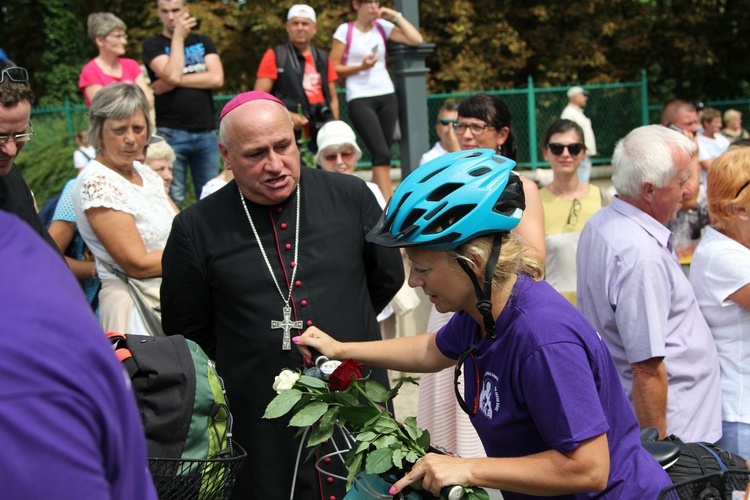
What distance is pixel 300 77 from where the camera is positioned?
850 cm

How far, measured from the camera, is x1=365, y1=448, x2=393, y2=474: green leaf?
7.97 ft

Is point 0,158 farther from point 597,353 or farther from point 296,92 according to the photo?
point 296,92

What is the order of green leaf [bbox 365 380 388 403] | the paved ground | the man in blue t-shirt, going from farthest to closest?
the man in blue t-shirt < the paved ground < green leaf [bbox 365 380 388 403]

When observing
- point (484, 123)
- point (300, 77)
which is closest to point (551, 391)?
point (484, 123)

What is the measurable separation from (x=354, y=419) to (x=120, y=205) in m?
2.32

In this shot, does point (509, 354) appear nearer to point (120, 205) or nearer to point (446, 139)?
point (120, 205)

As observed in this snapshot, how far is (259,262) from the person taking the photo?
365 cm

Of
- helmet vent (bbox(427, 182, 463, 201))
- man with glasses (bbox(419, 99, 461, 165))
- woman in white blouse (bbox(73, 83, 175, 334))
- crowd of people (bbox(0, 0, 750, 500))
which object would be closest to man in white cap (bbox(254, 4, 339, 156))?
man with glasses (bbox(419, 99, 461, 165))

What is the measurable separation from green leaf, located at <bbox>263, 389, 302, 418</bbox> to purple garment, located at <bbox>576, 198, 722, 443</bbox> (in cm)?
160

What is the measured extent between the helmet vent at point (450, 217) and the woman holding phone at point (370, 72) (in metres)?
6.55

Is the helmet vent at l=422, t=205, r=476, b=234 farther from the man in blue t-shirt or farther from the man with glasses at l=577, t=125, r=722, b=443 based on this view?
the man in blue t-shirt

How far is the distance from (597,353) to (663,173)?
62.4 inches

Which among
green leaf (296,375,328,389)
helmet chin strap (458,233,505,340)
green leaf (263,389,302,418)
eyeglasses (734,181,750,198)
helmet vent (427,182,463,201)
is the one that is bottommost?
green leaf (263,389,302,418)

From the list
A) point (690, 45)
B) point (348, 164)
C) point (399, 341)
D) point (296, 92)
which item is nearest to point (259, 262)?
point (399, 341)
